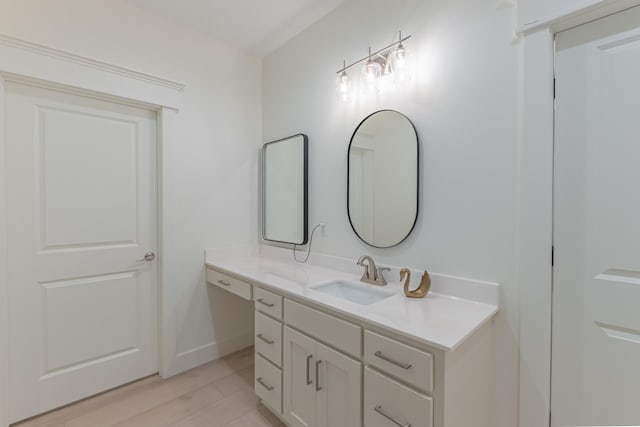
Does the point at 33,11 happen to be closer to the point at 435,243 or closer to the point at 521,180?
the point at 435,243

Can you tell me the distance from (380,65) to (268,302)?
1.59 meters

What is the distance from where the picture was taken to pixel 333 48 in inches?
84.3

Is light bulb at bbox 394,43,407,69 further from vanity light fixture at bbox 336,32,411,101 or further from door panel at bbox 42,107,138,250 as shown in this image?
door panel at bbox 42,107,138,250

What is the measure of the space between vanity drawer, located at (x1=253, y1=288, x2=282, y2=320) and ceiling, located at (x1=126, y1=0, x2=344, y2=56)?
197 cm

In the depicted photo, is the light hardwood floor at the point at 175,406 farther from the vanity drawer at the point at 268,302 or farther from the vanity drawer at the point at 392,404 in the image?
the vanity drawer at the point at 392,404

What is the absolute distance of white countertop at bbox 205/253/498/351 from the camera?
3.65ft

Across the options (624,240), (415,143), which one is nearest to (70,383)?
(415,143)

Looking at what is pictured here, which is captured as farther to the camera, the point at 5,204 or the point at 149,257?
the point at 149,257

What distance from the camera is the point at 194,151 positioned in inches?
93.7

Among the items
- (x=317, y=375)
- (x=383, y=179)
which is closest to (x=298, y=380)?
(x=317, y=375)

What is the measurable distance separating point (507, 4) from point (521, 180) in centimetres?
80

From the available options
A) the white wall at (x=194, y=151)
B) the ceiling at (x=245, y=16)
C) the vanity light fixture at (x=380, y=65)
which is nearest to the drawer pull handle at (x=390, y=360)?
the vanity light fixture at (x=380, y=65)

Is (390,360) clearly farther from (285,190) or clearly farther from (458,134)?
(285,190)

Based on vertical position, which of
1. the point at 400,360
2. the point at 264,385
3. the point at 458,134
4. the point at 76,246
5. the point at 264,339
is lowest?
the point at 264,385
